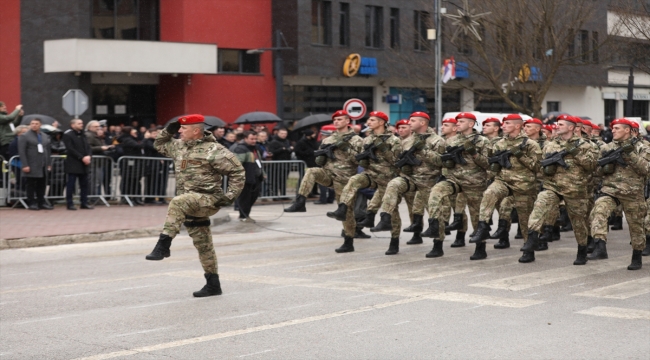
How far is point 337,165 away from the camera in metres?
14.4

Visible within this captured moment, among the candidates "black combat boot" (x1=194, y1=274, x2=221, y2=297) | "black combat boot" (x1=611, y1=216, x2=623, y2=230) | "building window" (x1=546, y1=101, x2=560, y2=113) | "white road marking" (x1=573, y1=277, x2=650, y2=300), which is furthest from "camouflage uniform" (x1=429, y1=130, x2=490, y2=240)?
"building window" (x1=546, y1=101, x2=560, y2=113)

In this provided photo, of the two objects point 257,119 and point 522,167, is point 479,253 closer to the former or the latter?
point 522,167

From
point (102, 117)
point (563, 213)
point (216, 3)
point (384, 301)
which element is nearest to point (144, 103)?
point (102, 117)

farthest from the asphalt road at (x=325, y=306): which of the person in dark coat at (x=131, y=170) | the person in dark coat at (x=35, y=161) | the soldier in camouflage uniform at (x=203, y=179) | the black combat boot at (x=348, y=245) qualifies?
the person in dark coat at (x=131, y=170)

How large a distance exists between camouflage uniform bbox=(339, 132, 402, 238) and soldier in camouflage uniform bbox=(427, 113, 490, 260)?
71 centimetres

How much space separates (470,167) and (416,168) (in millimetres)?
780

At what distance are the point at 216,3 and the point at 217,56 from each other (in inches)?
82.5

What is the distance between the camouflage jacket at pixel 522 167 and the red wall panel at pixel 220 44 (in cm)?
2503

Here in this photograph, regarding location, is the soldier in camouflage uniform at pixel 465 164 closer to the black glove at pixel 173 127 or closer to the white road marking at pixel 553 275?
the white road marking at pixel 553 275

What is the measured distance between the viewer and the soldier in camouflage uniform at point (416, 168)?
13.7m

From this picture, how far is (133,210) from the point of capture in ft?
66.0

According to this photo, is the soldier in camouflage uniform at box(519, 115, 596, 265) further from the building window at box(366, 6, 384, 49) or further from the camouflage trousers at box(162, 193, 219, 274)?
the building window at box(366, 6, 384, 49)

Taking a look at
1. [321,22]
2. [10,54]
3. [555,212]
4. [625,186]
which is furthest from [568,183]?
[321,22]

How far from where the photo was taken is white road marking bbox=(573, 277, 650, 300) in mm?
10133
